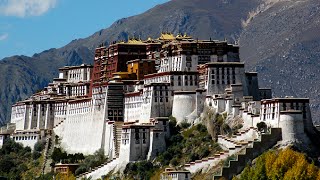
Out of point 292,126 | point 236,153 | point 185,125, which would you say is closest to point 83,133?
point 185,125

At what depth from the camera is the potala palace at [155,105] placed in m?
153

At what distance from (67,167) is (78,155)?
5547mm

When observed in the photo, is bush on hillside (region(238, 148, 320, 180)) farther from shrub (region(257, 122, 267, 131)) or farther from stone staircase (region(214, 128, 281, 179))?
shrub (region(257, 122, 267, 131))

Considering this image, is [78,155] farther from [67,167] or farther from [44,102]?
[44,102]

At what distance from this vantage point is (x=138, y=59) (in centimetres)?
18562

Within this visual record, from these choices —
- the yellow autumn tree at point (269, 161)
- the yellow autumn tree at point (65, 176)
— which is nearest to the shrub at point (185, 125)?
the yellow autumn tree at point (65, 176)

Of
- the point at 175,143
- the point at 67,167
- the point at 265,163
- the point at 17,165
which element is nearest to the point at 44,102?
the point at 17,165

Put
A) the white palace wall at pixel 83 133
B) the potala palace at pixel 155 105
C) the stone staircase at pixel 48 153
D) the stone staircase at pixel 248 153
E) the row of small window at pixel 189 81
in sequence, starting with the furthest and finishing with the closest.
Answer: the stone staircase at pixel 48 153 → the white palace wall at pixel 83 133 → the row of small window at pixel 189 81 → the potala palace at pixel 155 105 → the stone staircase at pixel 248 153

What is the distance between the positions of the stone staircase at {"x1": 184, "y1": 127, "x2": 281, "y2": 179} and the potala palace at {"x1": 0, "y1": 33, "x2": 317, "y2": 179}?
0.55 ft

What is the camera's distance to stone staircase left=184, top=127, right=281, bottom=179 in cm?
14712

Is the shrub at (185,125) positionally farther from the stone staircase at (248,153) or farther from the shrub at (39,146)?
the shrub at (39,146)

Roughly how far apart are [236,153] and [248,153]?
2.36m

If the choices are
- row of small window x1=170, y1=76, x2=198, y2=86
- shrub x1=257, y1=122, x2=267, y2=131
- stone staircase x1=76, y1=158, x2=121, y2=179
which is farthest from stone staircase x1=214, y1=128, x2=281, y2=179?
row of small window x1=170, y1=76, x2=198, y2=86

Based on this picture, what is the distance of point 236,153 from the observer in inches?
5886
